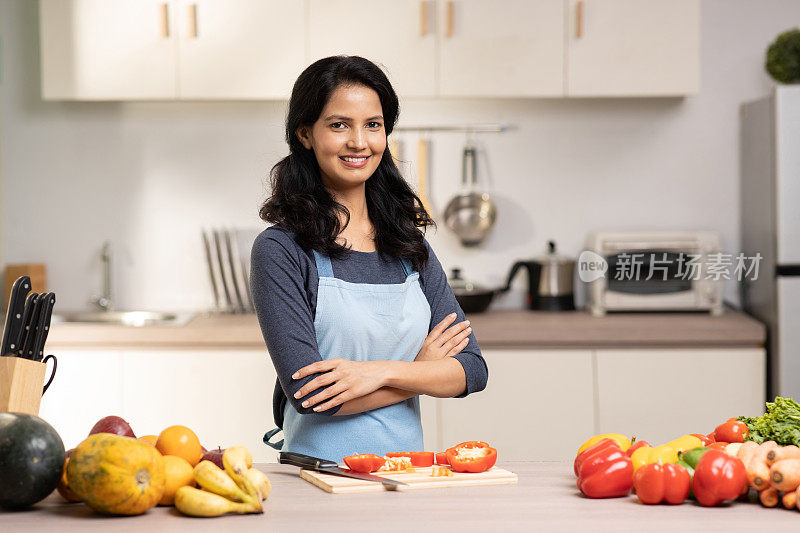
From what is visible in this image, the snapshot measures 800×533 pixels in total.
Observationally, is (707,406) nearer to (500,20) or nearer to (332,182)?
(500,20)

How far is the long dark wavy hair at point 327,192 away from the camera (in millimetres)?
1829

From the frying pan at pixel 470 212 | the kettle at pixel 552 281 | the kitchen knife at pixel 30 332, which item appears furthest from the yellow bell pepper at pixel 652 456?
the frying pan at pixel 470 212

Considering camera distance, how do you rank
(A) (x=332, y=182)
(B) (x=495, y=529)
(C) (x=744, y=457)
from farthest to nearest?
(A) (x=332, y=182) → (C) (x=744, y=457) → (B) (x=495, y=529)

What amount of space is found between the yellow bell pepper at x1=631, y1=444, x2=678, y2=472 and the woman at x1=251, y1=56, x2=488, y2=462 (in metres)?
0.53

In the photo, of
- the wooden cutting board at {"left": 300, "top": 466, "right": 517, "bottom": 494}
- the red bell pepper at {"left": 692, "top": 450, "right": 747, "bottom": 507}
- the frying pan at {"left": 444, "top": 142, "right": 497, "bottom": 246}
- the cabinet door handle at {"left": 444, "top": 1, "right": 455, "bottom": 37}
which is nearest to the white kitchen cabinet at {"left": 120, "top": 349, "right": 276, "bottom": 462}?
the frying pan at {"left": 444, "top": 142, "right": 497, "bottom": 246}

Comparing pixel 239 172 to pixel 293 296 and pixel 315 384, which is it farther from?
pixel 315 384

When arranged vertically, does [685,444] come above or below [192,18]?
below

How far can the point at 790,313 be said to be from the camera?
3148mm

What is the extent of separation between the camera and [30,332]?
1405 millimetres

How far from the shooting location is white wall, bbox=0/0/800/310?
370 cm

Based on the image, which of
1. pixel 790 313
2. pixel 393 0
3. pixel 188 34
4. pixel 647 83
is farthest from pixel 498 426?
pixel 188 34

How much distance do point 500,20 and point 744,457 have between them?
92.3 inches

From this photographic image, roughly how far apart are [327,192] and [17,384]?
2.54ft

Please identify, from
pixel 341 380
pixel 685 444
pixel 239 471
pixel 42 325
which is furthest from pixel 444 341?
pixel 42 325
